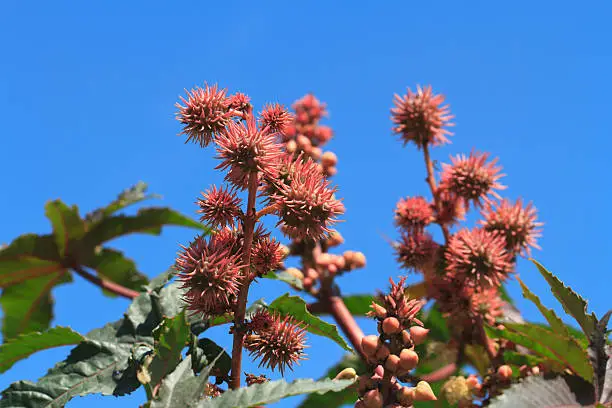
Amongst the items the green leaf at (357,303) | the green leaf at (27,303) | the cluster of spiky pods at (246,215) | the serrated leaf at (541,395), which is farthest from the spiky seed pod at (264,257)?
the green leaf at (27,303)

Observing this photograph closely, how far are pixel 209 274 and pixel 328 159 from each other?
151 cm

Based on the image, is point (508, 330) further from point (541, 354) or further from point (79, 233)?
point (79, 233)

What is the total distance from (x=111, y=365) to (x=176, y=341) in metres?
0.65

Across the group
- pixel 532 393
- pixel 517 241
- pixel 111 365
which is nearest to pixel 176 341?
pixel 111 365

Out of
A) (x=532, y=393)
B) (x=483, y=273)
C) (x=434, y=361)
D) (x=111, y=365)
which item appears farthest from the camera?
(x=434, y=361)

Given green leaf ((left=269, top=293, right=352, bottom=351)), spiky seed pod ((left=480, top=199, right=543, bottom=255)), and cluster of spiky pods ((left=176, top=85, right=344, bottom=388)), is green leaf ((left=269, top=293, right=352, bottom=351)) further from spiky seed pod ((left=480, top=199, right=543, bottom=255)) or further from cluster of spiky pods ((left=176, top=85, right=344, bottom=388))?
spiky seed pod ((left=480, top=199, right=543, bottom=255))

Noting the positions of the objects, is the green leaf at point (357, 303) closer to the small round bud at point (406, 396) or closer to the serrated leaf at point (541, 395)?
the serrated leaf at point (541, 395)

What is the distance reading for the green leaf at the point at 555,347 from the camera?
2.28 meters

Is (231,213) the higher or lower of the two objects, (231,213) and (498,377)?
the higher

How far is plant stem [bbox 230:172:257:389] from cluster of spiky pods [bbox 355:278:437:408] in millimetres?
348

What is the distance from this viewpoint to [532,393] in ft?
7.16

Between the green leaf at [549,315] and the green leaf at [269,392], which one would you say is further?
the green leaf at [549,315]

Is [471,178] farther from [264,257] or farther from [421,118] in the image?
[264,257]

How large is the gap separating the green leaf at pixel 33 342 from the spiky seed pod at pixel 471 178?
5.28ft
